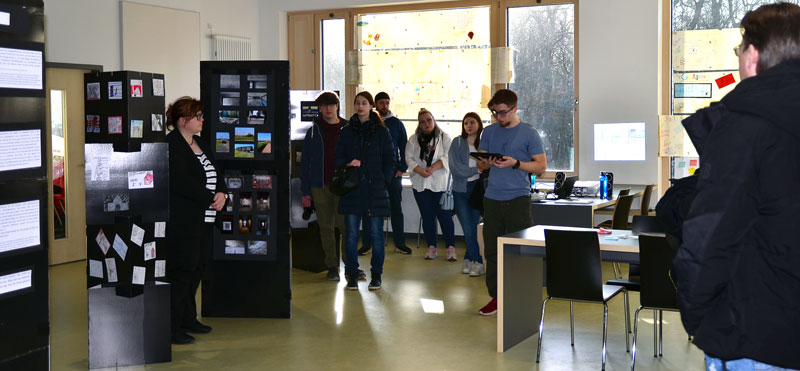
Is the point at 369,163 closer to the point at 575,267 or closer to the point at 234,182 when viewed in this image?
the point at 234,182

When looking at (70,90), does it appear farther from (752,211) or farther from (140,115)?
(752,211)

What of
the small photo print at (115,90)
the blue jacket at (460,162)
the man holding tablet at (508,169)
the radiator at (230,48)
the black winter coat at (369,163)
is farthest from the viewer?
the radiator at (230,48)

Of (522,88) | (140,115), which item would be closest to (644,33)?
(522,88)

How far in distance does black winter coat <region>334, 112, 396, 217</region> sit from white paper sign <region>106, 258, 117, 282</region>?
2.48m

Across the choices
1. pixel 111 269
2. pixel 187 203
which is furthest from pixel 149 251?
pixel 187 203

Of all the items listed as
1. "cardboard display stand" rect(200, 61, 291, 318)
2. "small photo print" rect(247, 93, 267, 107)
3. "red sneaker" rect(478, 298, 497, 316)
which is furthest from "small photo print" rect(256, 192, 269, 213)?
"red sneaker" rect(478, 298, 497, 316)

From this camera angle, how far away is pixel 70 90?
870cm

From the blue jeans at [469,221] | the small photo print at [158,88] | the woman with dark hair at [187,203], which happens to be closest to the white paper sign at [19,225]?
the small photo print at [158,88]

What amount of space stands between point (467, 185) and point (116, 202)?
13.1 ft

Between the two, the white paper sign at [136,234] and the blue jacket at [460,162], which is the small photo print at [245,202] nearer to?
the white paper sign at [136,234]

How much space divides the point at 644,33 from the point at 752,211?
7520mm

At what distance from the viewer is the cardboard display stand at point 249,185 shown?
19.5 ft

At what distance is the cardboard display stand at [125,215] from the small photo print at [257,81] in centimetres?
105

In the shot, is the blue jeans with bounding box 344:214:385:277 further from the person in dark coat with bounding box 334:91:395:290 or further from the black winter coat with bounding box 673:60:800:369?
the black winter coat with bounding box 673:60:800:369
